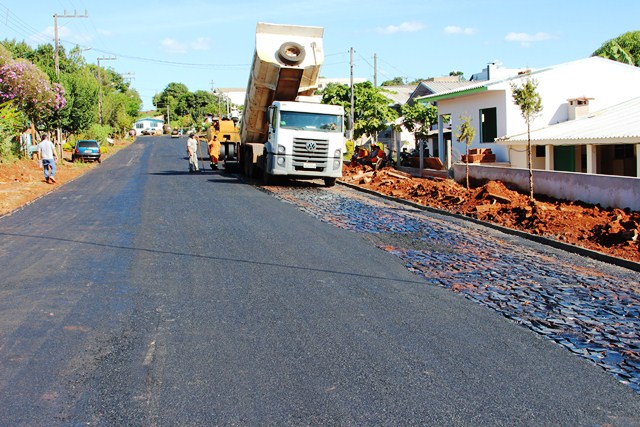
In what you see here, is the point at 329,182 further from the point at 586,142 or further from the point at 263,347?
the point at 263,347

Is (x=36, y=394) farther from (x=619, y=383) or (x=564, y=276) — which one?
(x=564, y=276)

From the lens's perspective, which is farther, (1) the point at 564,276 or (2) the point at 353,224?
(2) the point at 353,224

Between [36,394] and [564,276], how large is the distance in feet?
24.9

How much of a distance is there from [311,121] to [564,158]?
10716 mm

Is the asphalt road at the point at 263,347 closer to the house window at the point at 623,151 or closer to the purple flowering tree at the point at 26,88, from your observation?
the house window at the point at 623,151

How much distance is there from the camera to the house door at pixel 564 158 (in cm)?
2657

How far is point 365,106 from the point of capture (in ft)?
139

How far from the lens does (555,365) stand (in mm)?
6051

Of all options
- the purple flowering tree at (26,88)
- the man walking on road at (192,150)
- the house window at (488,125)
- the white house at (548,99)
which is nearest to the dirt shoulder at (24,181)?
the purple flowering tree at (26,88)

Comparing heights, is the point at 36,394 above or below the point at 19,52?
A: below

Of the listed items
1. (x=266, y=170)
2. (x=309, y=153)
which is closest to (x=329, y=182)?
(x=309, y=153)

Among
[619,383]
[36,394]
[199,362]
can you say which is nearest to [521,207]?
[619,383]

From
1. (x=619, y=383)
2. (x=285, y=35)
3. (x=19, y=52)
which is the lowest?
(x=619, y=383)

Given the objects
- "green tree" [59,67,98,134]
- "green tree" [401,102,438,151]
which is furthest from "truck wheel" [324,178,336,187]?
"green tree" [59,67,98,134]
